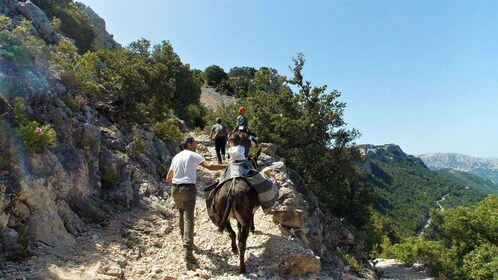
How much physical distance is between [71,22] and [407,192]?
14220 centimetres

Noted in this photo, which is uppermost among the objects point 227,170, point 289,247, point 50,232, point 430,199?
point 227,170

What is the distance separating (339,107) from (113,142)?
51.9ft

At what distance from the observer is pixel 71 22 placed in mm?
33000

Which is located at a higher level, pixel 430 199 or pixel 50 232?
pixel 50 232

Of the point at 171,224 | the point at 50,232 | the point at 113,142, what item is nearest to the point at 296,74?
the point at 113,142

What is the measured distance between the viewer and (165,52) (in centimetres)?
2967

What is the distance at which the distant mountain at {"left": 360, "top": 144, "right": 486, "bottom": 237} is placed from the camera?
110 metres

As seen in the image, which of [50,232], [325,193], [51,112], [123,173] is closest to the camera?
[50,232]

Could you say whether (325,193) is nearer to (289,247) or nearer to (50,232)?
(289,247)

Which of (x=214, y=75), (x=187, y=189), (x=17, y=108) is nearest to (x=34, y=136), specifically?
(x=17, y=108)

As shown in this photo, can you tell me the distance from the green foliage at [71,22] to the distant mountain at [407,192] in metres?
75.7

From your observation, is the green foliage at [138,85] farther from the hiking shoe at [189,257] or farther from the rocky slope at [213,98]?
the rocky slope at [213,98]

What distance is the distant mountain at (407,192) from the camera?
110381 mm

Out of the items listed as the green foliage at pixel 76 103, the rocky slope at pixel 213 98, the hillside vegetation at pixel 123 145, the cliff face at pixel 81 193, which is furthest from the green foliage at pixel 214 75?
the green foliage at pixel 76 103
